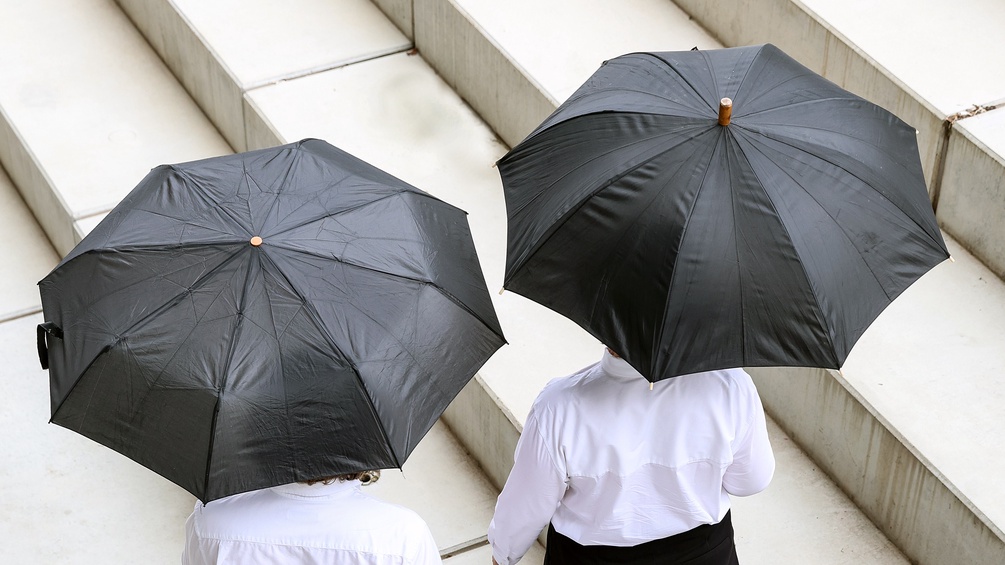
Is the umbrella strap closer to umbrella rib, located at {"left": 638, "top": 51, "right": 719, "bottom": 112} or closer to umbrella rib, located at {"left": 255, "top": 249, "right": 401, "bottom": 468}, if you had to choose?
umbrella rib, located at {"left": 255, "top": 249, "right": 401, "bottom": 468}

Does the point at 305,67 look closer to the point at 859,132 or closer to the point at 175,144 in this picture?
the point at 175,144

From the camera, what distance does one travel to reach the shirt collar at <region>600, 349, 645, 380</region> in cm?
254

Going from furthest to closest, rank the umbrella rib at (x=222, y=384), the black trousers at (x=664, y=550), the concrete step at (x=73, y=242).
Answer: the concrete step at (x=73, y=242) < the black trousers at (x=664, y=550) < the umbrella rib at (x=222, y=384)

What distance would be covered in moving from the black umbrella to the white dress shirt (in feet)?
0.39

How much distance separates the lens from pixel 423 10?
5.05 meters

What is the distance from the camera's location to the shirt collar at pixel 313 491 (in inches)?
96.0

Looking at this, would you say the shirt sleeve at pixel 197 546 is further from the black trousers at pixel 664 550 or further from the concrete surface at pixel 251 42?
the concrete surface at pixel 251 42

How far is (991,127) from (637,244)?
1.91 m

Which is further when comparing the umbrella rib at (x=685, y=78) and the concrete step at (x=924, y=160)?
the concrete step at (x=924, y=160)

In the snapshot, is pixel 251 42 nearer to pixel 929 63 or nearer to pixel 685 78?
pixel 929 63

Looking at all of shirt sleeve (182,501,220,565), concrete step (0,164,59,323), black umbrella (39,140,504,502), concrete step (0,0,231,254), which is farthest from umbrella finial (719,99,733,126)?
concrete step (0,164,59,323)

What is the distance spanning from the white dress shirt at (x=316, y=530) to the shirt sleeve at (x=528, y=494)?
0.86ft

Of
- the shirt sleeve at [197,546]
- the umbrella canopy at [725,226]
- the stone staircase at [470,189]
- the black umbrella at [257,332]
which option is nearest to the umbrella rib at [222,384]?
the black umbrella at [257,332]

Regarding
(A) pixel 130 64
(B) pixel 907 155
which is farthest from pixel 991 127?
(A) pixel 130 64
